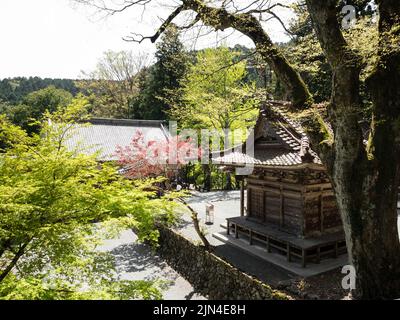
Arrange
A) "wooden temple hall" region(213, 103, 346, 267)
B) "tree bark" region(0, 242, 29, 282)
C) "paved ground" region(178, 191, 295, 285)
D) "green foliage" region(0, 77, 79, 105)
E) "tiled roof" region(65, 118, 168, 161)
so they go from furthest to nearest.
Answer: "green foliage" region(0, 77, 79, 105) → "tiled roof" region(65, 118, 168, 161) → "wooden temple hall" region(213, 103, 346, 267) → "paved ground" region(178, 191, 295, 285) → "tree bark" region(0, 242, 29, 282)

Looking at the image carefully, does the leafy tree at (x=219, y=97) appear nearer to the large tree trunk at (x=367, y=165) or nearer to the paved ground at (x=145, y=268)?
the paved ground at (x=145, y=268)

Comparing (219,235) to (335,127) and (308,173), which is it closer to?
(308,173)

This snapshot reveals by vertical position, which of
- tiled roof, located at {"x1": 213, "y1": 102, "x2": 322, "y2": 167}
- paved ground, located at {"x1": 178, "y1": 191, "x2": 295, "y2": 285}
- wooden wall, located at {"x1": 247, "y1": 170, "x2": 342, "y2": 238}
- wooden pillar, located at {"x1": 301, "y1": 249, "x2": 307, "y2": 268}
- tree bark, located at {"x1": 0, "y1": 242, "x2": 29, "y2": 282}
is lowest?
paved ground, located at {"x1": 178, "y1": 191, "x2": 295, "y2": 285}

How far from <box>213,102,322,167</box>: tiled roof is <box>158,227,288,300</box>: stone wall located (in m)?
3.92

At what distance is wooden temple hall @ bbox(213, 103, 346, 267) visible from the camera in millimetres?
10945

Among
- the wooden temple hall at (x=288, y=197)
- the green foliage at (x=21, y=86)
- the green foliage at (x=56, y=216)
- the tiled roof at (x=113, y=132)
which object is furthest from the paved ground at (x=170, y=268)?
the green foliage at (x=21, y=86)

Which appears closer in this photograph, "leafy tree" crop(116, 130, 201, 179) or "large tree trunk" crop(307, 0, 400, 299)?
"large tree trunk" crop(307, 0, 400, 299)

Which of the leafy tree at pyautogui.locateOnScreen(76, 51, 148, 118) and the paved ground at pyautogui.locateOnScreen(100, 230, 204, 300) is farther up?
the leafy tree at pyautogui.locateOnScreen(76, 51, 148, 118)

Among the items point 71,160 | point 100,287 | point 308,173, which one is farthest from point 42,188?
point 308,173

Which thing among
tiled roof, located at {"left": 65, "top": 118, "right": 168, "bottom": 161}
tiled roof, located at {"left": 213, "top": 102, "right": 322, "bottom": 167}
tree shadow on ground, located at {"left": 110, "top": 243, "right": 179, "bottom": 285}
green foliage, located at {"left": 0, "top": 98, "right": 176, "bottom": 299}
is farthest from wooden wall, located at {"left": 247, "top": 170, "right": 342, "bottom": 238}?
tiled roof, located at {"left": 65, "top": 118, "right": 168, "bottom": 161}

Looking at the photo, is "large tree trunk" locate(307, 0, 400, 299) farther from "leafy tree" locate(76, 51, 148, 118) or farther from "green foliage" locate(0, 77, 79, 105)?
"green foliage" locate(0, 77, 79, 105)

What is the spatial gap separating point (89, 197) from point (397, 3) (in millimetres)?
7607

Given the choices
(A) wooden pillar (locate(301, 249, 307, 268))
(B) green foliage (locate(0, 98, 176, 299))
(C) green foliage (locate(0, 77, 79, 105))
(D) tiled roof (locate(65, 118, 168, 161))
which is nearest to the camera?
(B) green foliage (locate(0, 98, 176, 299))

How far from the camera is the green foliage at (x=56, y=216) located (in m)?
4.00
